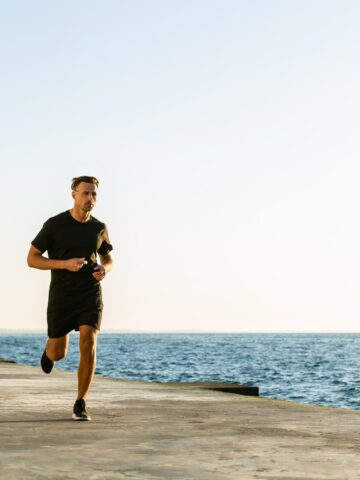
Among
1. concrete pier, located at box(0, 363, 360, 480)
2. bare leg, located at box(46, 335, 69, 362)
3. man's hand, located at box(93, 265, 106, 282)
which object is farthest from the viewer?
bare leg, located at box(46, 335, 69, 362)

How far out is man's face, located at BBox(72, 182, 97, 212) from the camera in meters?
8.03

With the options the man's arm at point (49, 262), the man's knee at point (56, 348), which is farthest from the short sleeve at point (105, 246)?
the man's knee at point (56, 348)

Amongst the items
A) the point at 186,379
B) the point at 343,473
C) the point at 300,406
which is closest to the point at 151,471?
the point at 343,473

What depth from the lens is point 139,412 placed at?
8.71 meters

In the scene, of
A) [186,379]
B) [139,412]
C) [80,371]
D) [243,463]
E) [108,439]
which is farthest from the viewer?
[186,379]

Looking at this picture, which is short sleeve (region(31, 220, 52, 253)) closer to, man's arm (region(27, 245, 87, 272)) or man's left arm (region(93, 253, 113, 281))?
man's arm (region(27, 245, 87, 272))

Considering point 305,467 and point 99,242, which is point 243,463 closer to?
point 305,467

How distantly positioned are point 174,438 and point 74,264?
168 cm

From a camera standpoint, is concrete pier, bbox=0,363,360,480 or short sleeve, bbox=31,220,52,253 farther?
short sleeve, bbox=31,220,52,253

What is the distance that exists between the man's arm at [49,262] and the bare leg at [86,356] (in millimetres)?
562

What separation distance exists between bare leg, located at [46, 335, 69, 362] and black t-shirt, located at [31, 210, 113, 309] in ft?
1.35

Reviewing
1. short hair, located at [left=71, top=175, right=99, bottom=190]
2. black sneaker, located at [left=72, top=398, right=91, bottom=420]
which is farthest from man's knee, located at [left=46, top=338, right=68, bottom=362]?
short hair, located at [left=71, top=175, right=99, bottom=190]

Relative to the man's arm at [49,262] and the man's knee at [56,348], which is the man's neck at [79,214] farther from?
the man's knee at [56,348]

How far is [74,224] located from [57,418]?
1595 millimetres
